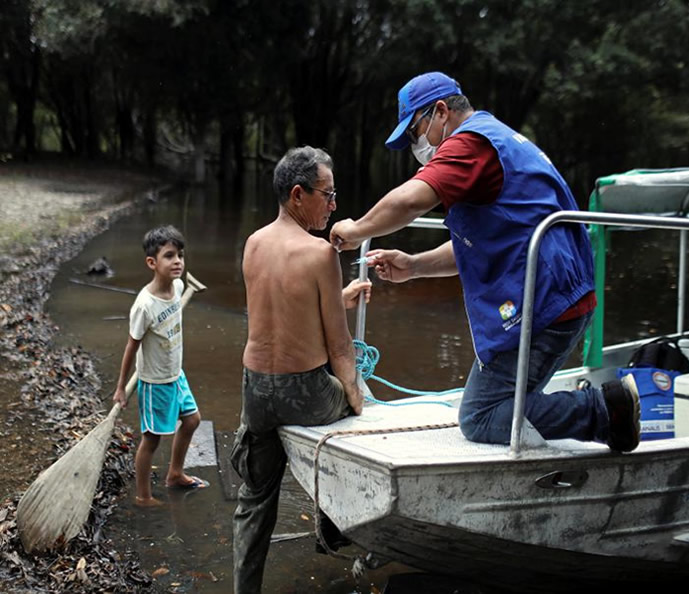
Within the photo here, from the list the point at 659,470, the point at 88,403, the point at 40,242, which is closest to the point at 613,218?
the point at 659,470

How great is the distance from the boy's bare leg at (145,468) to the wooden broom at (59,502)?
0.37 meters

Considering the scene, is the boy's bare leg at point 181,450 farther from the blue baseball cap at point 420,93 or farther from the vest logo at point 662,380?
the vest logo at point 662,380

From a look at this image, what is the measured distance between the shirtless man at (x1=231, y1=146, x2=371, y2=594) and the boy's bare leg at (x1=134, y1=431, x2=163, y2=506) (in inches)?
49.5

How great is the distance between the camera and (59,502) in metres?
4.04

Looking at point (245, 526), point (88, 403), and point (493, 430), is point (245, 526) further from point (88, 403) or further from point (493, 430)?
point (88, 403)

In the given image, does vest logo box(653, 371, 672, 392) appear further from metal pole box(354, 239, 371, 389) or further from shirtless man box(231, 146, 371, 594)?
shirtless man box(231, 146, 371, 594)

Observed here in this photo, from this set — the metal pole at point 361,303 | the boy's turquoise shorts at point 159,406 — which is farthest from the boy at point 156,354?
the metal pole at point 361,303

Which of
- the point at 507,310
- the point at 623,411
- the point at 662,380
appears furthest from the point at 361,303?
the point at 662,380

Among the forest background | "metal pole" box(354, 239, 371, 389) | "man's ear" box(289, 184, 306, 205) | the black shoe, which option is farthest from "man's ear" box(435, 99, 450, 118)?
the forest background

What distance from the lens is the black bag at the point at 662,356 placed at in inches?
205

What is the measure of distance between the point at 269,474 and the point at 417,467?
90 cm

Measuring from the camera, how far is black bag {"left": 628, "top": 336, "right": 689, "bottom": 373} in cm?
521

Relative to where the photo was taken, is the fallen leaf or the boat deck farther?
the fallen leaf

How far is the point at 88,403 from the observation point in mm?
6227
